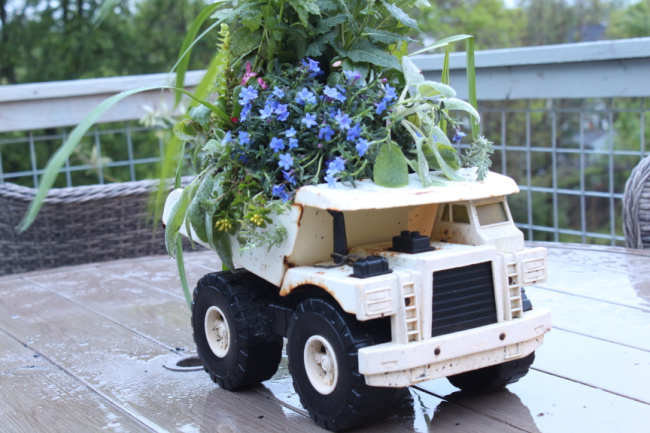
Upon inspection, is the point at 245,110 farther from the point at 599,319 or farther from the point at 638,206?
the point at 638,206

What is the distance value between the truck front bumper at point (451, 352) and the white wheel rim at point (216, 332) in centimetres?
33

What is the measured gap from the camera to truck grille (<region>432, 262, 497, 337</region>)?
886mm

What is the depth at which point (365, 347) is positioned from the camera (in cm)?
85

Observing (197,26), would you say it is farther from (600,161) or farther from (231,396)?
(600,161)

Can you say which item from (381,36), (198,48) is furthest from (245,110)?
(198,48)

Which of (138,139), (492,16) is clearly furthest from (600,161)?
(138,139)

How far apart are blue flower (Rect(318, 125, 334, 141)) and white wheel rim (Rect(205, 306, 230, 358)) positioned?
337mm

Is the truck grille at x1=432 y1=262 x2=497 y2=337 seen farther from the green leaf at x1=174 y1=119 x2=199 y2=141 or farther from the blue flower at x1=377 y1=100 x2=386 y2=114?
the green leaf at x1=174 y1=119 x2=199 y2=141

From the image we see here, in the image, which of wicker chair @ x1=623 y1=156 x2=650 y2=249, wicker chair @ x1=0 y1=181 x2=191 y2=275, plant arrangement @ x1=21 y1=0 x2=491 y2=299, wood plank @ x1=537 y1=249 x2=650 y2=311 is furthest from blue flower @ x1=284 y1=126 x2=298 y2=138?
wicker chair @ x1=0 y1=181 x2=191 y2=275

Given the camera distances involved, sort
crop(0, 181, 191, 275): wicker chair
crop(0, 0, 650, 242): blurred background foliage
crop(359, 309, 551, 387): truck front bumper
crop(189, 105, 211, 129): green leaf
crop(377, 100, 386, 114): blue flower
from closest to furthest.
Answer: crop(359, 309, 551, 387): truck front bumper < crop(377, 100, 386, 114): blue flower < crop(189, 105, 211, 129): green leaf < crop(0, 181, 191, 275): wicker chair < crop(0, 0, 650, 242): blurred background foliage

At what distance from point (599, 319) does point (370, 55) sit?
2.22ft

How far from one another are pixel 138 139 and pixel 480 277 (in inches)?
395

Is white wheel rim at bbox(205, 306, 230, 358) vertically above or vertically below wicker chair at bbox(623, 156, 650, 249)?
below

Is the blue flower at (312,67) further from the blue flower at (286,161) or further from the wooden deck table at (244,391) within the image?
the wooden deck table at (244,391)
